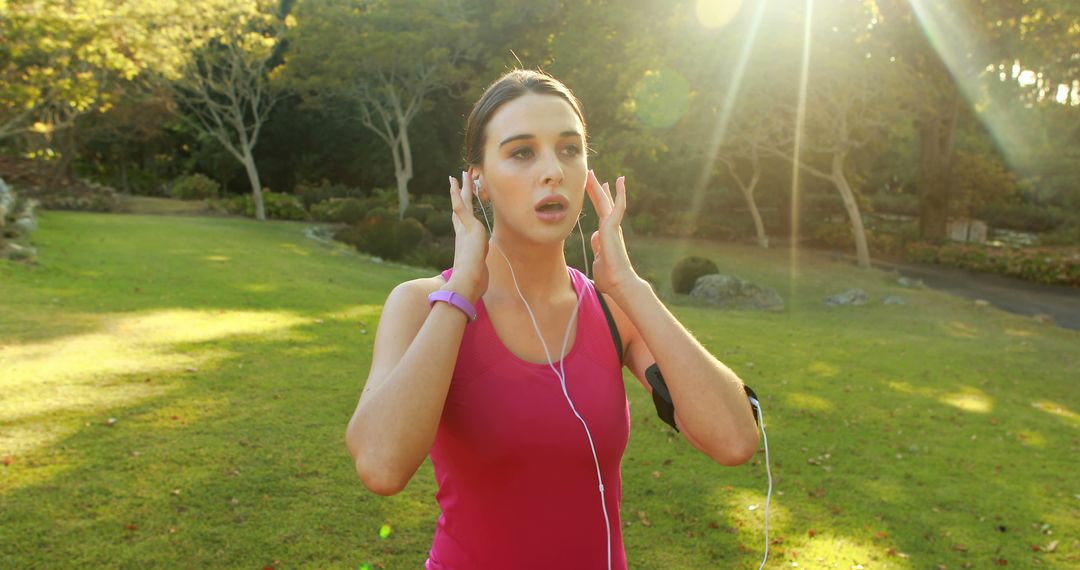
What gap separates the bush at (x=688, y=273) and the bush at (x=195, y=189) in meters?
26.4

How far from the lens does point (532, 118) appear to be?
2.31 meters

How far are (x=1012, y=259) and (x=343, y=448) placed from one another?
25.3 metres

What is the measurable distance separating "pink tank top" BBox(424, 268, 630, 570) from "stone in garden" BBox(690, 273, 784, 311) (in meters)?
17.8

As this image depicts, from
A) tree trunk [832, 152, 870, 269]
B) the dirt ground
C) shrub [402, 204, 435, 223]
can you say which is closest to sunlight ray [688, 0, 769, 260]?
tree trunk [832, 152, 870, 269]

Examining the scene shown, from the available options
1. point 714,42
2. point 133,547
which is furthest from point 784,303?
point 133,547

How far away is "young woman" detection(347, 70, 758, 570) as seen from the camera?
2.08 metres

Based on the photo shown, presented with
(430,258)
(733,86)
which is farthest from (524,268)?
(733,86)

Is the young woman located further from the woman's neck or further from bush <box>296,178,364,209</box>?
bush <box>296,178,364,209</box>

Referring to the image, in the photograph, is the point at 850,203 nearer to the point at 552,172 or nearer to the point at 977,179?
the point at 977,179

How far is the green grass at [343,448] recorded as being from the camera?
529 cm

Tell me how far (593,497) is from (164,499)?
431 centimetres

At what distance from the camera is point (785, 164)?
36.7 meters

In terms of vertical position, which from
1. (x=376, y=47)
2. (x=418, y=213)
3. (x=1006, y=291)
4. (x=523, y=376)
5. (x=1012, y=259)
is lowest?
(x=1006, y=291)

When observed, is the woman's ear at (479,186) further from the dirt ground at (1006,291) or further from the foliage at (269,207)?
the foliage at (269,207)
